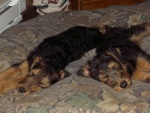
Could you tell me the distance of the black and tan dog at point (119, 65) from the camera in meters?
2.33

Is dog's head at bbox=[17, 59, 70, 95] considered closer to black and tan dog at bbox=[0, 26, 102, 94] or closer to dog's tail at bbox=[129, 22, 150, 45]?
black and tan dog at bbox=[0, 26, 102, 94]

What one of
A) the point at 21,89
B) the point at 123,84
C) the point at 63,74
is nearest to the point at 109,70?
the point at 123,84

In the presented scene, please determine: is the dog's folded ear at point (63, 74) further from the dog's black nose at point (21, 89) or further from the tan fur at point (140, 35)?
the tan fur at point (140, 35)

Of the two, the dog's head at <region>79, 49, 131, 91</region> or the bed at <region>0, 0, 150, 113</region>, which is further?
the dog's head at <region>79, 49, 131, 91</region>

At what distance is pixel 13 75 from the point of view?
8.36ft

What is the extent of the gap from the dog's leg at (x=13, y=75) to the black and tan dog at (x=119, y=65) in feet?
1.43

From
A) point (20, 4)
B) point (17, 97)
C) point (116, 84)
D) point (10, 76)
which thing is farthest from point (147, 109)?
point (20, 4)

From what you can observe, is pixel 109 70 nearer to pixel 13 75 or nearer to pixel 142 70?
pixel 142 70

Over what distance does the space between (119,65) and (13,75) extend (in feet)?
2.55

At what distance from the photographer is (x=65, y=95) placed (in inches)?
80.6

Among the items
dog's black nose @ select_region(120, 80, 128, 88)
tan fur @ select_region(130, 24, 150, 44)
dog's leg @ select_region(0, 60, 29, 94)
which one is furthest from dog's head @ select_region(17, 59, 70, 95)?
tan fur @ select_region(130, 24, 150, 44)

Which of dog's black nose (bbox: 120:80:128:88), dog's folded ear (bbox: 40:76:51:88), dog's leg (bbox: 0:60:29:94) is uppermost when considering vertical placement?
dog's black nose (bbox: 120:80:128:88)

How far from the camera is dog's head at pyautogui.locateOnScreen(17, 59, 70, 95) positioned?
2293 millimetres

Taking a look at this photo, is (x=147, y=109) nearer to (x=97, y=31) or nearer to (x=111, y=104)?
(x=111, y=104)
